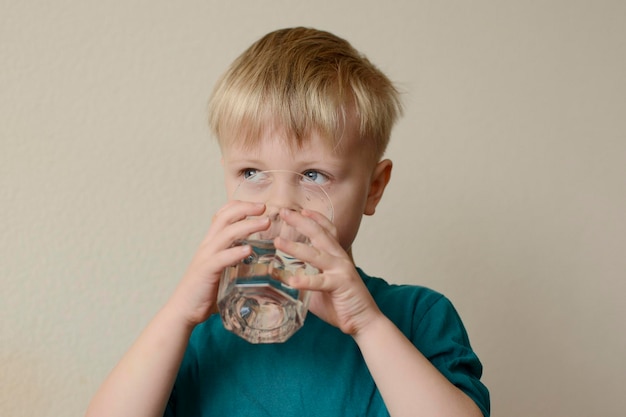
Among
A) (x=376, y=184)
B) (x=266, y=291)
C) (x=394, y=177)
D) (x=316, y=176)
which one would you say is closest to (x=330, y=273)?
(x=266, y=291)

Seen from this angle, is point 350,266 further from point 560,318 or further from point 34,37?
point 560,318

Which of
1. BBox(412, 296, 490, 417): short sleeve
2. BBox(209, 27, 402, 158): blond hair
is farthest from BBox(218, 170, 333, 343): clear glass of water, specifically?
BBox(412, 296, 490, 417): short sleeve

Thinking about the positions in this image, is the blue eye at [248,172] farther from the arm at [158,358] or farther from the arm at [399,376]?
the arm at [399,376]

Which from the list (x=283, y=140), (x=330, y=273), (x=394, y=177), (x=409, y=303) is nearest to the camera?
(x=330, y=273)

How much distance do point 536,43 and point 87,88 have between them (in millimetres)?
848

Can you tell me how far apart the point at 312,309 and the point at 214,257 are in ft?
0.44

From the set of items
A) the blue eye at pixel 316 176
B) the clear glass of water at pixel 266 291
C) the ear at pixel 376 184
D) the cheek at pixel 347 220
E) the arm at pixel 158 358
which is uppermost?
the ear at pixel 376 184

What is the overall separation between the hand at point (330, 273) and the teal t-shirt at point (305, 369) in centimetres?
14

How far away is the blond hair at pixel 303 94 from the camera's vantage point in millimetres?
852

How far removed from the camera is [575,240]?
1.49 metres

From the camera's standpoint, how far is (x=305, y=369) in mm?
891

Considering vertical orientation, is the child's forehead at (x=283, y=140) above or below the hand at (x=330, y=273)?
above

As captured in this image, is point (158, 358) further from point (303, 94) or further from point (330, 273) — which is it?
point (303, 94)

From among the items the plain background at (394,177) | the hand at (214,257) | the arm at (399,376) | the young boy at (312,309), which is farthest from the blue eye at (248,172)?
the plain background at (394,177)
